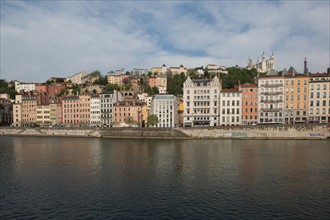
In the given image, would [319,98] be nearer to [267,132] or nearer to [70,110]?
[267,132]

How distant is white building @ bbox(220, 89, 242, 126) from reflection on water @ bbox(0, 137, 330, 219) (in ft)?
130

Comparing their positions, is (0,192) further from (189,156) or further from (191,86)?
(191,86)

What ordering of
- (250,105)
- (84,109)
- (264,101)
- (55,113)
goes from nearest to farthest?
(264,101) → (250,105) → (84,109) → (55,113)

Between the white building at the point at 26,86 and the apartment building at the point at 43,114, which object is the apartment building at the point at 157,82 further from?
the white building at the point at 26,86

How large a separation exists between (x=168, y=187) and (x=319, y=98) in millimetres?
65535

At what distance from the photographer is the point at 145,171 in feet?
111

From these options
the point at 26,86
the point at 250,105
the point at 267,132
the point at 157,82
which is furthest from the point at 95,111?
the point at 26,86

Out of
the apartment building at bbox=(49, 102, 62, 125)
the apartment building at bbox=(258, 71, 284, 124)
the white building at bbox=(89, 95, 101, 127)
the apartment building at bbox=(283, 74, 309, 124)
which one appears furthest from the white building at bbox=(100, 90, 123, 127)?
the apartment building at bbox=(283, 74, 309, 124)

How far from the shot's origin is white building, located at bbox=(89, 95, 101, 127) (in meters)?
102

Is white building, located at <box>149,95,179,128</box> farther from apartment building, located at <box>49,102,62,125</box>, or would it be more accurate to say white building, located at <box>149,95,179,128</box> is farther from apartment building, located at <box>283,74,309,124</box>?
apartment building, located at <box>49,102,62,125</box>

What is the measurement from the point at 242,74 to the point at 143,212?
150 m

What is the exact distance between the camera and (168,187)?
27.0 meters

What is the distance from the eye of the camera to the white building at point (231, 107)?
8194cm

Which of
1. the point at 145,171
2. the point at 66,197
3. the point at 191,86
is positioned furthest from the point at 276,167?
the point at 191,86
